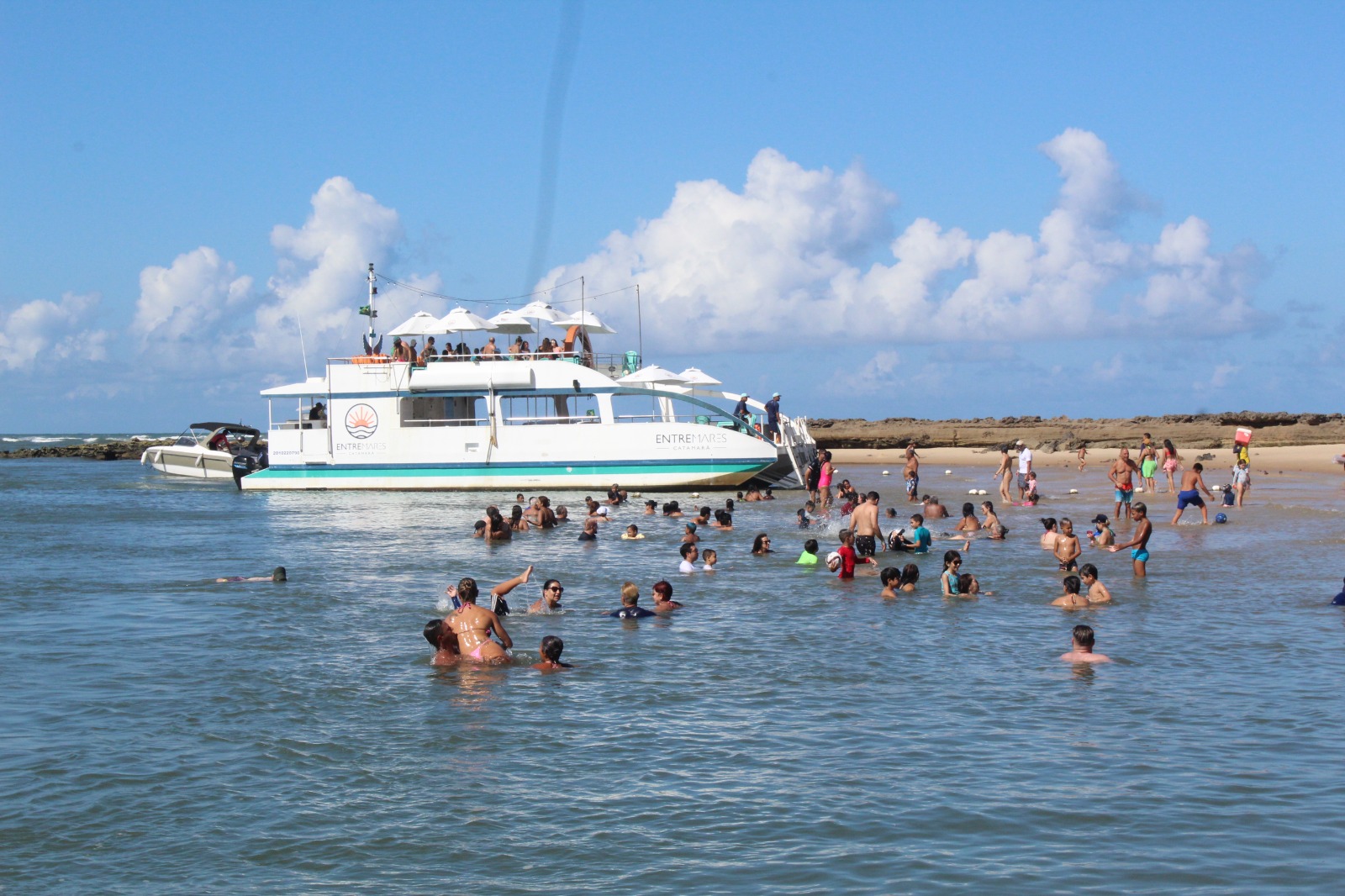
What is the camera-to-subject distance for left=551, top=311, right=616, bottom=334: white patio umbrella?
39.5 m

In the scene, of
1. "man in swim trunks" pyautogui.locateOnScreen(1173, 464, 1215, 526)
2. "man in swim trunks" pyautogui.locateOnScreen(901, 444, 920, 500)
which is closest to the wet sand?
"man in swim trunks" pyautogui.locateOnScreen(901, 444, 920, 500)

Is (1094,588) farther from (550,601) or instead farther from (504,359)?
(504,359)

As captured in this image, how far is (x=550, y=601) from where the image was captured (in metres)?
Answer: 15.8

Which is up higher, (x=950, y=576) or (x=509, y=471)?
(x=509, y=471)

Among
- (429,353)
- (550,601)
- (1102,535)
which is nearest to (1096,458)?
(429,353)

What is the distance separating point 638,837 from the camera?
780 centimetres

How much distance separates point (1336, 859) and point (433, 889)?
555 centimetres

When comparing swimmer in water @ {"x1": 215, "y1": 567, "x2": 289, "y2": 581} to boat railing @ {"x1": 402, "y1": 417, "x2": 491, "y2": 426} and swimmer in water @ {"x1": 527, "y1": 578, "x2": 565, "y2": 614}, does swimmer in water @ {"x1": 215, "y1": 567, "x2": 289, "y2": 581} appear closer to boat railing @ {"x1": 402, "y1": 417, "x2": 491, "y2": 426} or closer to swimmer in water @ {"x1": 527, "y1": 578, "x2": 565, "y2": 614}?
swimmer in water @ {"x1": 527, "y1": 578, "x2": 565, "y2": 614}

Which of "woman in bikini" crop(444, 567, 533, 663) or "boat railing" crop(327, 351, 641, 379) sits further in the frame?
"boat railing" crop(327, 351, 641, 379)

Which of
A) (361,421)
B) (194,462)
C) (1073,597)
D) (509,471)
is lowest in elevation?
(1073,597)

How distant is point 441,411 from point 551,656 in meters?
26.8

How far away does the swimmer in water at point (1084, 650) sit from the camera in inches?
485

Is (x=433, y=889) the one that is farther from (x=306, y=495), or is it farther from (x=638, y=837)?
(x=306, y=495)

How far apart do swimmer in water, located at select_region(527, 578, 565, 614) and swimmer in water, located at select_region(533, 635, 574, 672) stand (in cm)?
285
